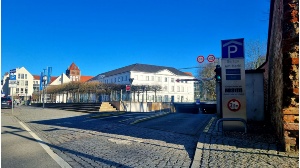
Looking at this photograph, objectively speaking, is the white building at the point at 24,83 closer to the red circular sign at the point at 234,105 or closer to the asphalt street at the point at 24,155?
the asphalt street at the point at 24,155

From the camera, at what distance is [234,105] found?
31.7 ft

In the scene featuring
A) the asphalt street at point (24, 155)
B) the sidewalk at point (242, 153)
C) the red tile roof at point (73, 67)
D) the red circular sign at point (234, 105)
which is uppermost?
the red tile roof at point (73, 67)

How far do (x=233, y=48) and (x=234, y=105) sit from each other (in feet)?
7.20

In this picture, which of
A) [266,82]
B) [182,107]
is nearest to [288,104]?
[266,82]

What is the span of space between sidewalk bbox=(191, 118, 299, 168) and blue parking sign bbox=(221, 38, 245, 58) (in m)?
3.21

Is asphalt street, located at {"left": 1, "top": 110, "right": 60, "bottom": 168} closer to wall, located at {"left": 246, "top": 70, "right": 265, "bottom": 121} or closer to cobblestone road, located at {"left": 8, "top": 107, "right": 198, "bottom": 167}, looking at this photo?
cobblestone road, located at {"left": 8, "top": 107, "right": 198, "bottom": 167}

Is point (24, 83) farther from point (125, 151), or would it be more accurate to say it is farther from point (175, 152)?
point (175, 152)

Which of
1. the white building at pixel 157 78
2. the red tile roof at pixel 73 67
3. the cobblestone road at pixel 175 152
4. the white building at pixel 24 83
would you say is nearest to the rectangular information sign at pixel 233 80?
the cobblestone road at pixel 175 152

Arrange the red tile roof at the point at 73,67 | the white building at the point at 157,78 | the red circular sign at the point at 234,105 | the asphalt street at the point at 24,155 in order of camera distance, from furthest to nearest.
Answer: the red tile roof at the point at 73,67
the white building at the point at 157,78
the red circular sign at the point at 234,105
the asphalt street at the point at 24,155

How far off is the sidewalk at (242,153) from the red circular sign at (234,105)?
1586mm

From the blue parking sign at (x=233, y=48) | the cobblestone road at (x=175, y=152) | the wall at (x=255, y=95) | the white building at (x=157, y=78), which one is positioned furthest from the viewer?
the white building at (x=157, y=78)

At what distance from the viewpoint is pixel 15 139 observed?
9.30 meters

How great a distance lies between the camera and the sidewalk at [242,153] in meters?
5.27

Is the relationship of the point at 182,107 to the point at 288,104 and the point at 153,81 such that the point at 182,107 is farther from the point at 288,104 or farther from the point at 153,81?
the point at 153,81
